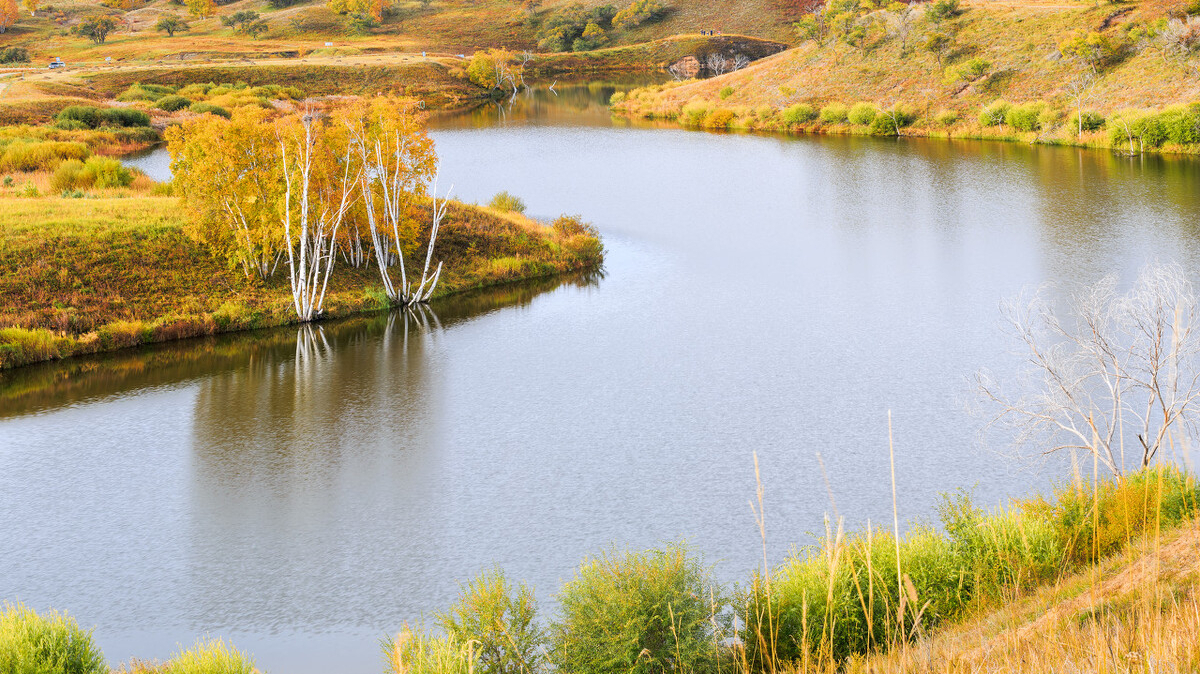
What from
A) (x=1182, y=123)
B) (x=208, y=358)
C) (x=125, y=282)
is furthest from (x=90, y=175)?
(x=1182, y=123)

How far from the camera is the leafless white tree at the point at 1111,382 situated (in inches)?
639

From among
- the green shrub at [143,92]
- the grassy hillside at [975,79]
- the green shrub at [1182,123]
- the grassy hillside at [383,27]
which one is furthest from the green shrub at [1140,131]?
the grassy hillside at [383,27]

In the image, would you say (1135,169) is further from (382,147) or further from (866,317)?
(382,147)

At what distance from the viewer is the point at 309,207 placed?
34.7 m

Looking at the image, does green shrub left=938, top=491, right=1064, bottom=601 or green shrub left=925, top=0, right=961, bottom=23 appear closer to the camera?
green shrub left=938, top=491, right=1064, bottom=601

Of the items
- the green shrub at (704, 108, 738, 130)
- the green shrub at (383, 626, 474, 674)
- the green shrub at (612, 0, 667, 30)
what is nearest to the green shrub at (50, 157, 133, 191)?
the green shrub at (383, 626, 474, 674)

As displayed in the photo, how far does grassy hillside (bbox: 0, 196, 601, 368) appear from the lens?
30.3 m

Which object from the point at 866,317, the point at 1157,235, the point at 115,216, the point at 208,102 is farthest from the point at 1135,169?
the point at 208,102

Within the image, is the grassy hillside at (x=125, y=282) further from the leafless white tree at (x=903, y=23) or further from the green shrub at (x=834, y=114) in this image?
the leafless white tree at (x=903, y=23)

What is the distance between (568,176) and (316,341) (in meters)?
31.8

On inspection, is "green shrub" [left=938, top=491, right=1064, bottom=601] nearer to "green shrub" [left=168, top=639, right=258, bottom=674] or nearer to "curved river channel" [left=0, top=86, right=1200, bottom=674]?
"curved river channel" [left=0, top=86, right=1200, bottom=674]

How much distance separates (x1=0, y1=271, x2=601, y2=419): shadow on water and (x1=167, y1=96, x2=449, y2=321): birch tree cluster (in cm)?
153

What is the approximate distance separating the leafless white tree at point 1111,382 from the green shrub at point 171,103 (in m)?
80.8

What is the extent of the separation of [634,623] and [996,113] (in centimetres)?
6870
